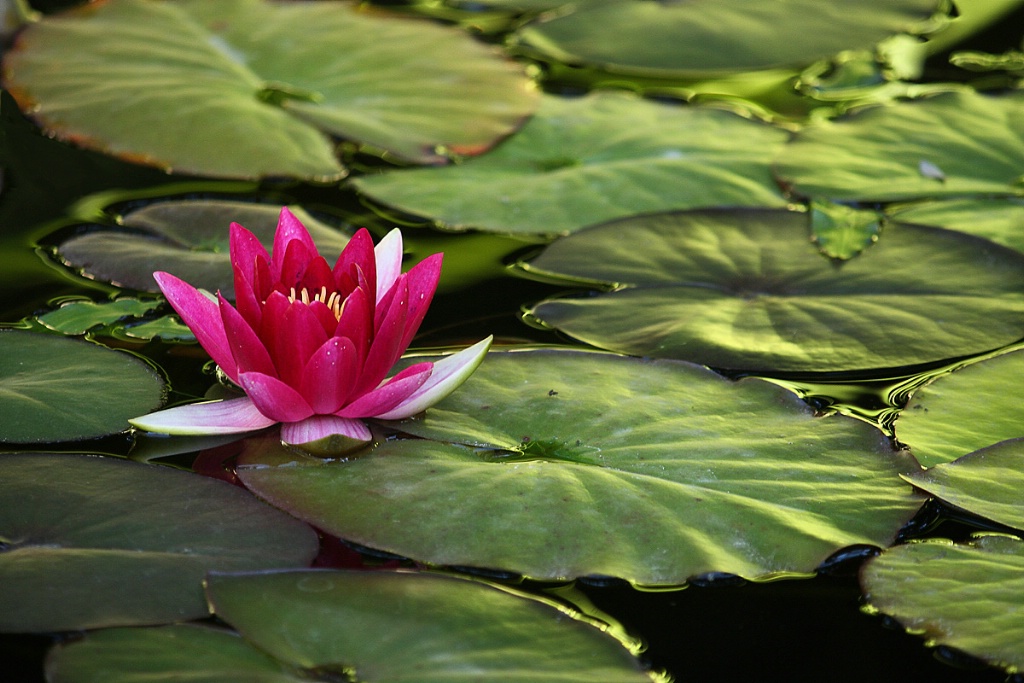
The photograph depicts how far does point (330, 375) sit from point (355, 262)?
198mm

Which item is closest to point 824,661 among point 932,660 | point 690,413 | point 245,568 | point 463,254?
point 932,660

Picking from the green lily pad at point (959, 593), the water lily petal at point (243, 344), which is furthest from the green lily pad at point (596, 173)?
the green lily pad at point (959, 593)

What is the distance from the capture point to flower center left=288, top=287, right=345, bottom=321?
149 cm

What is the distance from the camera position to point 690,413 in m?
1.57

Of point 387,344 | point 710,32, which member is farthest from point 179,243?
point 710,32

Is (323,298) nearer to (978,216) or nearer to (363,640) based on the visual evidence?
(363,640)

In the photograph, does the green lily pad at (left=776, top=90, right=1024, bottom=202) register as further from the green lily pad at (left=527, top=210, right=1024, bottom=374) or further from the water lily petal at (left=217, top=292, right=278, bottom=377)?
the water lily petal at (left=217, top=292, right=278, bottom=377)

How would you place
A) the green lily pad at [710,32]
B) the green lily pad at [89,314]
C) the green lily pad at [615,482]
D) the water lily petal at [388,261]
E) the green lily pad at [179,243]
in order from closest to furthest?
the green lily pad at [615,482], the water lily petal at [388,261], the green lily pad at [89,314], the green lily pad at [179,243], the green lily pad at [710,32]

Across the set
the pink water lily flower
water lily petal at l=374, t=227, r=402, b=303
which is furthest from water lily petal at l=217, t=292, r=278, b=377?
water lily petal at l=374, t=227, r=402, b=303

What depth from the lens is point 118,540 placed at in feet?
4.23

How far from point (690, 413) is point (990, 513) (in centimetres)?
43

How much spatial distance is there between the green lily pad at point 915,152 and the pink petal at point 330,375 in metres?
1.23

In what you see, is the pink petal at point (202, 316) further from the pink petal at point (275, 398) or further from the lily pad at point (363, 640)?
the lily pad at point (363, 640)

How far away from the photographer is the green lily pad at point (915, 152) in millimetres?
2277
